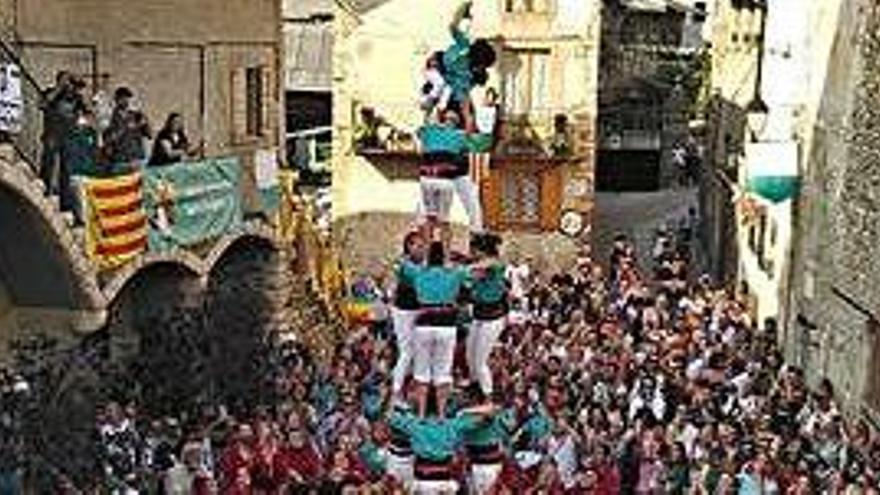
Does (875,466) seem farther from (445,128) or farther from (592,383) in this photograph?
(445,128)

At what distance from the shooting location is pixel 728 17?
138 ft

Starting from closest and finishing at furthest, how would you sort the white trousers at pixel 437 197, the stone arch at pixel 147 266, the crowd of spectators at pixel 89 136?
1. the white trousers at pixel 437 197
2. the crowd of spectators at pixel 89 136
3. the stone arch at pixel 147 266

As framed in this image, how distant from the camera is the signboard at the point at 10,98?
19.5 meters

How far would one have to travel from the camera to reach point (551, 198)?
37.4 metres

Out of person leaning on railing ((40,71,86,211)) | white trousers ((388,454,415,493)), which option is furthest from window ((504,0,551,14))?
white trousers ((388,454,415,493))

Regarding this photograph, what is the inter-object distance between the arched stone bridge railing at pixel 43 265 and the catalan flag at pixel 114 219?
18 centimetres

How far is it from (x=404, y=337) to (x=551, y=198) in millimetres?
22090

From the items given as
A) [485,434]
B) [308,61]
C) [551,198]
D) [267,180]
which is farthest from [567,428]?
[308,61]

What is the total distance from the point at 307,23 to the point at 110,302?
71.7ft

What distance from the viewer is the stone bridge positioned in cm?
2059

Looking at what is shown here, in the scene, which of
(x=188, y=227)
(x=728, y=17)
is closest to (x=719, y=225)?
(x=728, y=17)

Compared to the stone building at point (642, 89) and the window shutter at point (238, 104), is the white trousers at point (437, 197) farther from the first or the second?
the stone building at point (642, 89)

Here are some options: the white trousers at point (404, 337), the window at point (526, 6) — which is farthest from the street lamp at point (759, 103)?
the white trousers at point (404, 337)

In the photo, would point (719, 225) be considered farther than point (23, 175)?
Yes
